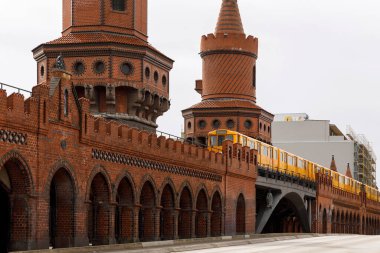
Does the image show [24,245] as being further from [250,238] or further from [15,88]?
[250,238]

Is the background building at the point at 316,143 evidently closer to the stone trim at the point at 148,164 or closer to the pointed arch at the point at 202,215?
the stone trim at the point at 148,164

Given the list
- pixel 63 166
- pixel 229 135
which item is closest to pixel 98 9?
pixel 229 135

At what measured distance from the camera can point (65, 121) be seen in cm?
3325

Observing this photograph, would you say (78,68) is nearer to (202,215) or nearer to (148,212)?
(202,215)

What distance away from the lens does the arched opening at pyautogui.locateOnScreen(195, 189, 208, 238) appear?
50.2 metres

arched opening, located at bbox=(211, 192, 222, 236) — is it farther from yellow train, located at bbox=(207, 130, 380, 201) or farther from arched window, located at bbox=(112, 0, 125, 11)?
arched window, located at bbox=(112, 0, 125, 11)

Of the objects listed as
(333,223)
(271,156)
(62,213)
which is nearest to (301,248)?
(62,213)

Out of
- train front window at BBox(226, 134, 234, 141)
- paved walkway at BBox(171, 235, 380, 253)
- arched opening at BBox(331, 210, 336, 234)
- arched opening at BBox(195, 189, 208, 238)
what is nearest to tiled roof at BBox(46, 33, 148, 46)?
train front window at BBox(226, 134, 234, 141)

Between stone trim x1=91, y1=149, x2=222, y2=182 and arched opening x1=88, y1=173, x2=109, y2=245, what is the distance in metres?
1.13

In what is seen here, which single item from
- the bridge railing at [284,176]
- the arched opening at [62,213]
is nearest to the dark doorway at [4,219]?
the arched opening at [62,213]

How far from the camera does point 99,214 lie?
123 ft

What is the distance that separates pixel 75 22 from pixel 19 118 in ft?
74.6

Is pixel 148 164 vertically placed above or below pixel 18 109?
below

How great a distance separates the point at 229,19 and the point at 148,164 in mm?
38492
